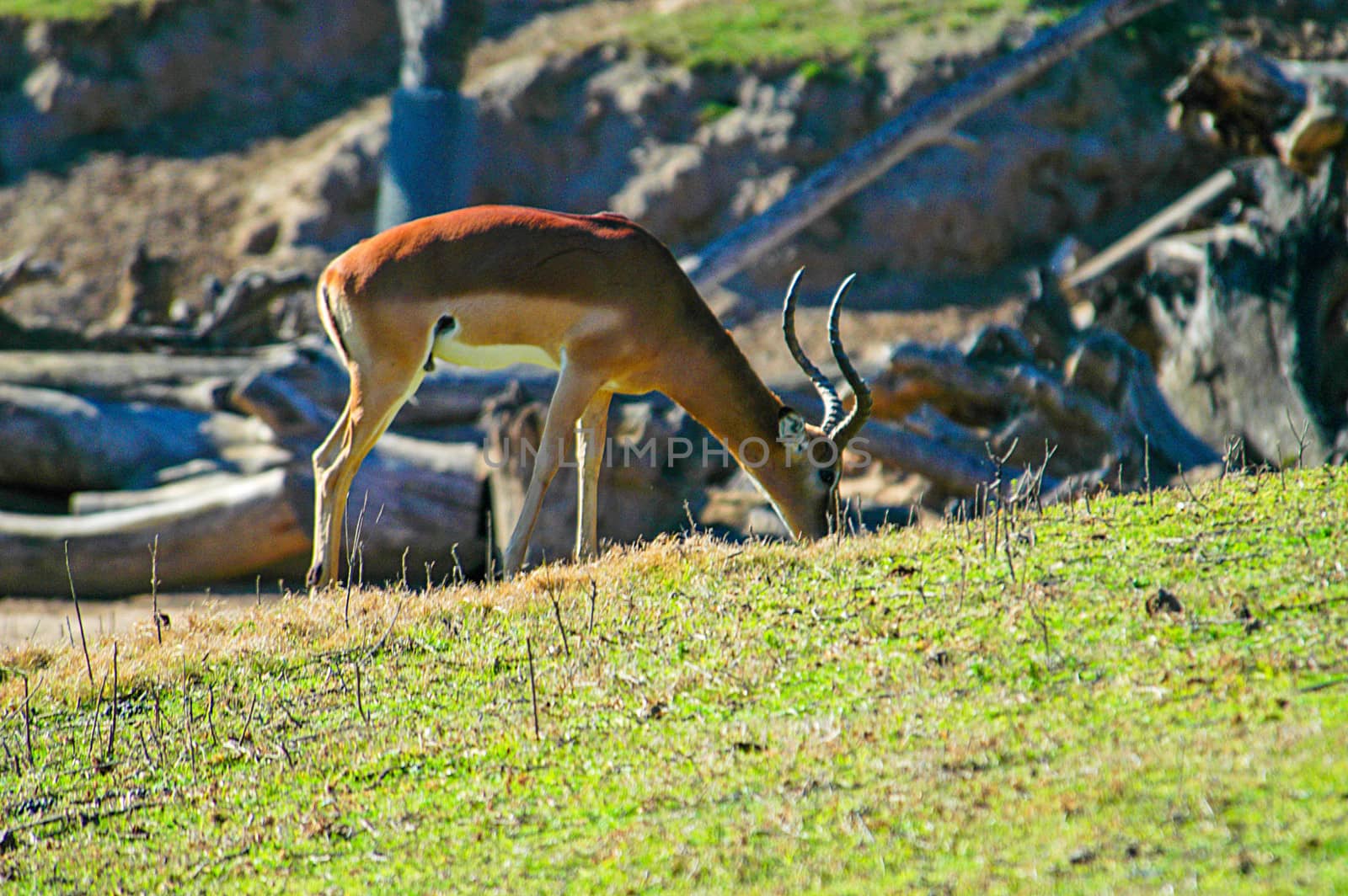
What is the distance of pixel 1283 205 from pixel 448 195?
12.4m

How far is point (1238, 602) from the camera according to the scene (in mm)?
5676

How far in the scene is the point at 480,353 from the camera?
870 centimetres

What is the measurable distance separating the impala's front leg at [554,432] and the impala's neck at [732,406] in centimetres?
69

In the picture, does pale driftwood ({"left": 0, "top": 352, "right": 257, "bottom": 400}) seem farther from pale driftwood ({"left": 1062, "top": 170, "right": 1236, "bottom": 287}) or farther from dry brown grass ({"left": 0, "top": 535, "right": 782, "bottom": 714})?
pale driftwood ({"left": 1062, "top": 170, "right": 1236, "bottom": 287})

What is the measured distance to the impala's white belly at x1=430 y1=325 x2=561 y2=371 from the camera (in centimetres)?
859

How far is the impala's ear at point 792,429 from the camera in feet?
29.4

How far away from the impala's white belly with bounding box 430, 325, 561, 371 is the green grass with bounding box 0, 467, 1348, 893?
1621 mm

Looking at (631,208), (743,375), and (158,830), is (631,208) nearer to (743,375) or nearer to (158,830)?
(743,375)

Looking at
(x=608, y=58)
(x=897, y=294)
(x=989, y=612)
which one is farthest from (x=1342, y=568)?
(x=608, y=58)

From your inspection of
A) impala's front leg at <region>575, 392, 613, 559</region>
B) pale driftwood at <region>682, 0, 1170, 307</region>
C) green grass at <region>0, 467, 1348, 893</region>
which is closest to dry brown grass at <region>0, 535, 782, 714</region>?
green grass at <region>0, 467, 1348, 893</region>

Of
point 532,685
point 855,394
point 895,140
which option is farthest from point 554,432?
point 895,140

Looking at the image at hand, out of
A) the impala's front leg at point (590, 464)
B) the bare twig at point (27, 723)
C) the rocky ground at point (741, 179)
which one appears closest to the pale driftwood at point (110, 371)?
the impala's front leg at point (590, 464)

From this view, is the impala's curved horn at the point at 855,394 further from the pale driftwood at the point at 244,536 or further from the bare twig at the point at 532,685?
the pale driftwood at the point at 244,536

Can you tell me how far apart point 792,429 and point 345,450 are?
2820 mm
